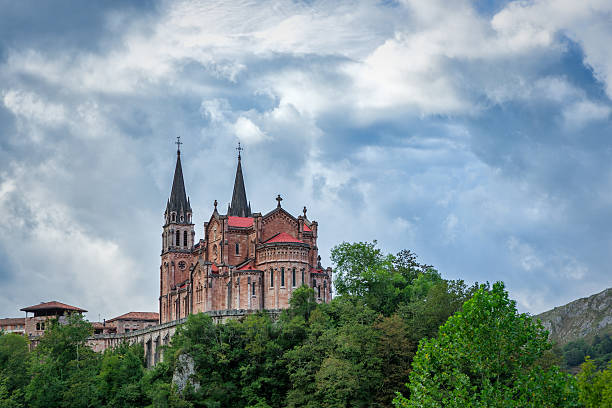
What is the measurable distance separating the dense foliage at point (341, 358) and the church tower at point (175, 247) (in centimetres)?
1227

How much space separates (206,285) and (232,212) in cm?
2146

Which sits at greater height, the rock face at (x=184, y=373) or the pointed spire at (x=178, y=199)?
the pointed spire at (x=178, y=199)

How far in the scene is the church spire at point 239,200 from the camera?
10788cm

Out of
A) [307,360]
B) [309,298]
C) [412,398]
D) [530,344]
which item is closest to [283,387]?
[307,360]

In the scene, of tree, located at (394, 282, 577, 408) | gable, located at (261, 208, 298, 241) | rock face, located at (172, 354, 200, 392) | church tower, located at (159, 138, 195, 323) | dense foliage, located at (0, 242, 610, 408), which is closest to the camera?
tree, located at (394, 282, 577, 408)

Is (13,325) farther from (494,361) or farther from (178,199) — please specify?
(494,361)

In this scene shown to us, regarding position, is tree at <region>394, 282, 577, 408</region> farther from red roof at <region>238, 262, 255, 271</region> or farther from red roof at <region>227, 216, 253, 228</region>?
red roof at <region>227, 216, 253, 228</region>

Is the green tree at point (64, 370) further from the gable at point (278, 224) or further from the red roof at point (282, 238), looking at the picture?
the gable at point (278, 224)

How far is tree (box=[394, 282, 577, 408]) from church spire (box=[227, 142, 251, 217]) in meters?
67.9

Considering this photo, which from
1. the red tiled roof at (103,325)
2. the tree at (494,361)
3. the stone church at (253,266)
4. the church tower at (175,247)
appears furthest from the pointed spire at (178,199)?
the tree at (494,361)

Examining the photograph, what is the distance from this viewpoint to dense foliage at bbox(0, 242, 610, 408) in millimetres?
40312

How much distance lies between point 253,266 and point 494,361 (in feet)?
164

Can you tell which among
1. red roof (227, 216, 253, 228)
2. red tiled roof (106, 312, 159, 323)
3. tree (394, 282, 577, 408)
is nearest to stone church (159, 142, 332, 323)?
red roof (227, 216, 253, 228)

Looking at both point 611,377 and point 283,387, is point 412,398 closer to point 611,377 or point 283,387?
point 611,377
